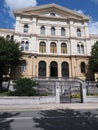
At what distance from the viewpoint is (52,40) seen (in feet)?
133

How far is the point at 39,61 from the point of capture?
3834cm

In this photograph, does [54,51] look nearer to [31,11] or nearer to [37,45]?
[37,45]

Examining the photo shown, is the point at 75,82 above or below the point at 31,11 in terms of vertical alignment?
below

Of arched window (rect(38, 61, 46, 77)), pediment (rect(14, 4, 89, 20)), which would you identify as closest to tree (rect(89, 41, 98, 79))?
arched window (rect(38, 61, 46, 77))

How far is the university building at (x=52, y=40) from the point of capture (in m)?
38.4

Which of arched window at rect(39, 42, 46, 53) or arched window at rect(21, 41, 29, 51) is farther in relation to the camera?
arched window at rect(39, 42, 46, 53)

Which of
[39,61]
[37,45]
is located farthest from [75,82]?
[37,45]

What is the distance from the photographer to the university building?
126ft

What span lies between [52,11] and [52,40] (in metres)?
7.51

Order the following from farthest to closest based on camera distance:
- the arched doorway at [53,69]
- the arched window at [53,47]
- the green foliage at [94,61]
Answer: the arched window at [53,47], the arched doorway at [53,69], the green foliage at [94,61]

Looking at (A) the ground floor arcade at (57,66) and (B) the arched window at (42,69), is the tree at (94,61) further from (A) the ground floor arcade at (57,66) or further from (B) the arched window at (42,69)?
(B) the arched window at (42,69)

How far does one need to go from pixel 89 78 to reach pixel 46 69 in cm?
1014

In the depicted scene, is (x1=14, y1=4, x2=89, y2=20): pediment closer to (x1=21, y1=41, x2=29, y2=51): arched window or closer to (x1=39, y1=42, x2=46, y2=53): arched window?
(x1=21, y1=41, x2=29, y2=51): arched window

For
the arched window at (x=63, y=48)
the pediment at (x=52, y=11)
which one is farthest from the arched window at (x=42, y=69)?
the pediment at (x=52, y=11)
